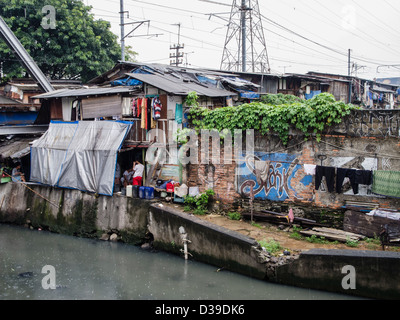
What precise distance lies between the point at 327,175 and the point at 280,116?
2196 mm

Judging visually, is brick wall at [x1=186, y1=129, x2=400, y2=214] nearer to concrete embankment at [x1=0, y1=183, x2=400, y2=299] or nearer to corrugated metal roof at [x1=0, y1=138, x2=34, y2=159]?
concrete embankment at [x1=0, y1=183, x2=400, y2=299]

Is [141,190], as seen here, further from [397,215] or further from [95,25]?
[95,25]

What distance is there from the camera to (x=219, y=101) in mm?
15047

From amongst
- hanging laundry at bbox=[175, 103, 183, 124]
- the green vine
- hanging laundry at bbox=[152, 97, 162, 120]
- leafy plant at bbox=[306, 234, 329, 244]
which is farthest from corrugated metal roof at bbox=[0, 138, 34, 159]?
leafy plant at bbox=[306, 234, 329, 244]

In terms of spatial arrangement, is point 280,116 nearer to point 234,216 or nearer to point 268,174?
point 268,174

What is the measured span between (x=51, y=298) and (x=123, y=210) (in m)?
4.49

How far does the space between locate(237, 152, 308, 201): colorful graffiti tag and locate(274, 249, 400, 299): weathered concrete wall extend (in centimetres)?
277

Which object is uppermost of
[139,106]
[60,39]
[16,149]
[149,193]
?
[60,39]

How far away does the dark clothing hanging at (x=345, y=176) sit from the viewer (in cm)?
1024

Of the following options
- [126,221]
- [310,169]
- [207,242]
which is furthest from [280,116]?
[126,221]

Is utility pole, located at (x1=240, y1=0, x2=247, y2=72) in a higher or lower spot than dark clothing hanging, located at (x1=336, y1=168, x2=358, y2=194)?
higher

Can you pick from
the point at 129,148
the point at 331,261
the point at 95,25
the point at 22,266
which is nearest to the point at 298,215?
the point at 331,261

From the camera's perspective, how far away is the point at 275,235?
1084cm

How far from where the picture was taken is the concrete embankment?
8.48 meters
